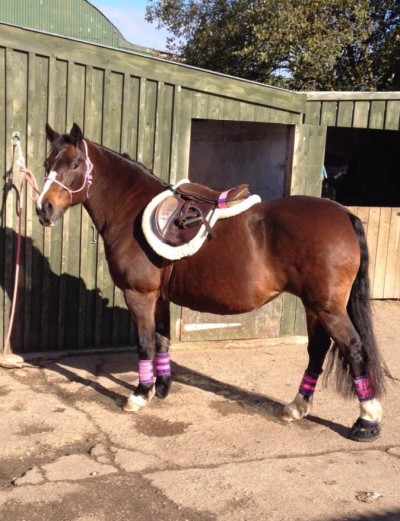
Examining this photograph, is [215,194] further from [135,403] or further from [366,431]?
[366,431]

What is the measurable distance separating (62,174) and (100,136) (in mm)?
1428

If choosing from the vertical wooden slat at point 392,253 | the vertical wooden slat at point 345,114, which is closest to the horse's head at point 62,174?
the vertical wooden slat at point 345,114

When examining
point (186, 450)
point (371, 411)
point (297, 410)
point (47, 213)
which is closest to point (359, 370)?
point (371, 411)

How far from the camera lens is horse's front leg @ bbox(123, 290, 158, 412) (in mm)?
4262

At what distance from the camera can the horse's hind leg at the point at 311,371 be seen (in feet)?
14.1

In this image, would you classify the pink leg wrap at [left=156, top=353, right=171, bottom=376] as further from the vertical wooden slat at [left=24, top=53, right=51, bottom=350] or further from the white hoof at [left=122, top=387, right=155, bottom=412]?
the vertical wooden slat at [left=24, top=53, right=51, bottom=350]

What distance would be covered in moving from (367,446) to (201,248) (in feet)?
5.65

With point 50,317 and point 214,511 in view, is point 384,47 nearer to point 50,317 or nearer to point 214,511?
point 50,317

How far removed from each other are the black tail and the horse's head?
1892 millimetres

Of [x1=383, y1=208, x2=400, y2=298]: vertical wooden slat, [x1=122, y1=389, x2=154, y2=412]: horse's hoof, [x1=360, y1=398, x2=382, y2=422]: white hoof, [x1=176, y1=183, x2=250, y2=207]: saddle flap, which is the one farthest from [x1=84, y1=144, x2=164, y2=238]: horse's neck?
[x1=383, y1=208, x2=400, y2=298]: vertical wooden slat

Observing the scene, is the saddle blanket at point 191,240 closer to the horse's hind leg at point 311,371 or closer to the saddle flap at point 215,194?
the saddle flap at point 215,194

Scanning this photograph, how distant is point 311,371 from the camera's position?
14.2 feet

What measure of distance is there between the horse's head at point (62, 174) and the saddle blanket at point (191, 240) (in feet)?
1.74

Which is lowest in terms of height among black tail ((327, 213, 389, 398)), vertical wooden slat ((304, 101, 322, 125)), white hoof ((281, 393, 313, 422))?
white hoof ((281, 393, 313, 422))
